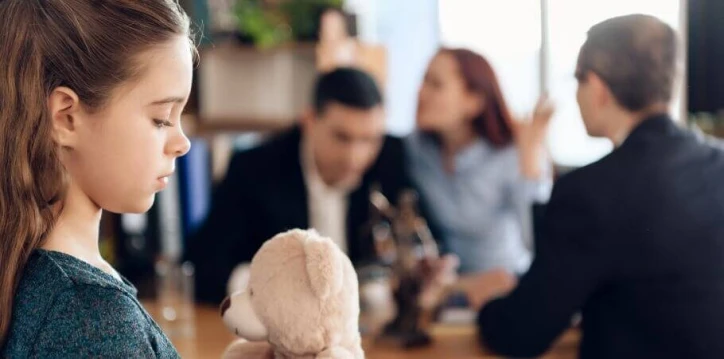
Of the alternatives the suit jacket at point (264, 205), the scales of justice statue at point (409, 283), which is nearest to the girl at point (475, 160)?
the suit jacket at point (264, 205)

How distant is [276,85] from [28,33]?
Result: 348 centimetres

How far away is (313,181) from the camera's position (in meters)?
2.83

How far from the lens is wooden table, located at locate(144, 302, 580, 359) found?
192 cm

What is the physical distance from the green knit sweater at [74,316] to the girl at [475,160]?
7.66 ft

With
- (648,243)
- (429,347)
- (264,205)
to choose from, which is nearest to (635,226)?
(648,243)

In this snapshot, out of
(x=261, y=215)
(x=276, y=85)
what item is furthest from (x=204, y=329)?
(x=276, y=85)

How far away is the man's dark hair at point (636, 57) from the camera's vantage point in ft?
5.84

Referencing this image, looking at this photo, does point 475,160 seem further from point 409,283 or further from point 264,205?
point 409,283

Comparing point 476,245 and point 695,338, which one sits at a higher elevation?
point 695,338

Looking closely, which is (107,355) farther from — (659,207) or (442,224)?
(442,224)

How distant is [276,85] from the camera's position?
4.43 m

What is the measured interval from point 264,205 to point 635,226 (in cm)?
129

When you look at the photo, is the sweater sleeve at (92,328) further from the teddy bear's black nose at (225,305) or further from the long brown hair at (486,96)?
the long brown hair at (486,96)

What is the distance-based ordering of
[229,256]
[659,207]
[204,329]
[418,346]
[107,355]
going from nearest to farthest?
[107,355] < [659,207] < [418,346] < [204,329] < [229,256]
